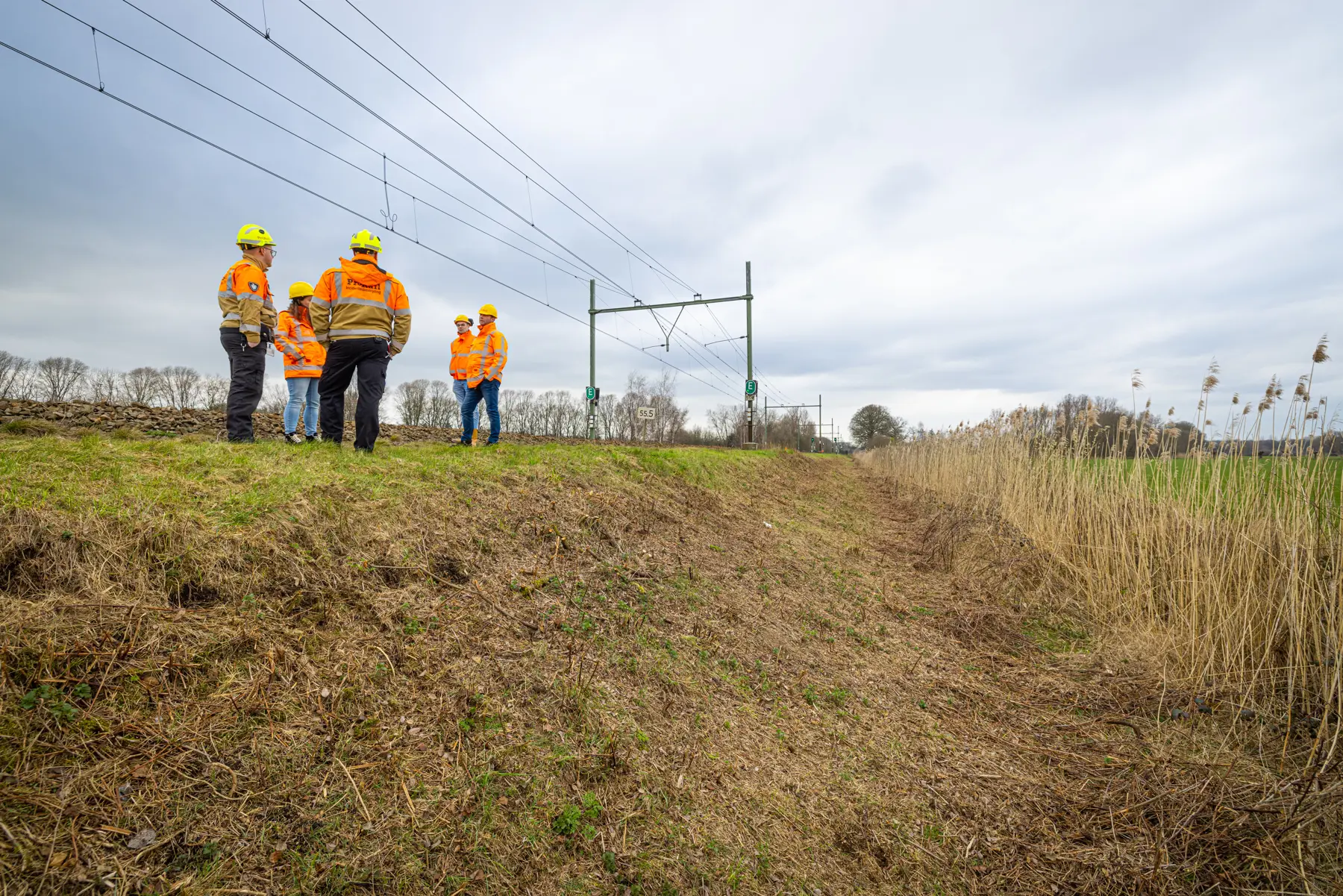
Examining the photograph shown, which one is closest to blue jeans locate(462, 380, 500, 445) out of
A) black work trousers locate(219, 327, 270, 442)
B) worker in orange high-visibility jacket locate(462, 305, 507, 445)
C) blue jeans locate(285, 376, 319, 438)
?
worker in orange high-visibility jacket locate(462, 305, 507, 445)

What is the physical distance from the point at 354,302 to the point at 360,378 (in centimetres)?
70

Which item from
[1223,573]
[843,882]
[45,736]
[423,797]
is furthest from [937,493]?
[45,736]

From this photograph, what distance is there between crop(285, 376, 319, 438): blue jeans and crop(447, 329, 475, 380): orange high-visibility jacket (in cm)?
170

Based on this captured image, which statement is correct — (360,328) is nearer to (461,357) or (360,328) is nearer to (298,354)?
(298,354)

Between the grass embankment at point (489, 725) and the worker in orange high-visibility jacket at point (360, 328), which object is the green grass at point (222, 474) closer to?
the grass embankment at point (489, 725)

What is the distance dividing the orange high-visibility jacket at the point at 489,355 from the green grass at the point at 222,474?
2057 mm

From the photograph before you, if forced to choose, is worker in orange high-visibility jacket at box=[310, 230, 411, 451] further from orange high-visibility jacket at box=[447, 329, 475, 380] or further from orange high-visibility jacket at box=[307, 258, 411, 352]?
orange high-visibility jacket at box=[447, 329, 475, 380]

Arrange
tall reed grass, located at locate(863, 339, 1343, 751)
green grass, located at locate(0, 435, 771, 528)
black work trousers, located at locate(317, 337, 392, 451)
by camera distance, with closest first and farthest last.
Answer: green grass, located at locate(0, 435, 771, 528) → tall reed grass, located at locate(863, 339, 1343, 751) → black work trousers, located at locate(317, 337, 392, 451)

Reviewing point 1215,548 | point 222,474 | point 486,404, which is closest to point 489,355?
point 486,404

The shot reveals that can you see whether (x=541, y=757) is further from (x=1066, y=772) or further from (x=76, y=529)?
(x=1066, y=772)

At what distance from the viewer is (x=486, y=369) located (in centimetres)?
727

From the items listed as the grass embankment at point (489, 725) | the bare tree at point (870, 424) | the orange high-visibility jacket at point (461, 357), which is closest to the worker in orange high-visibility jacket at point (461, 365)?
the orange high-visibility jacket at point (461, 357)

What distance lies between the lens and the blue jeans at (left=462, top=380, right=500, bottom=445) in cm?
733

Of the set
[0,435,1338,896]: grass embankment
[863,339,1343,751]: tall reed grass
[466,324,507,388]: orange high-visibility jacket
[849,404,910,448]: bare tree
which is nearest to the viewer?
[0,435,1338,896]: grass embankment
